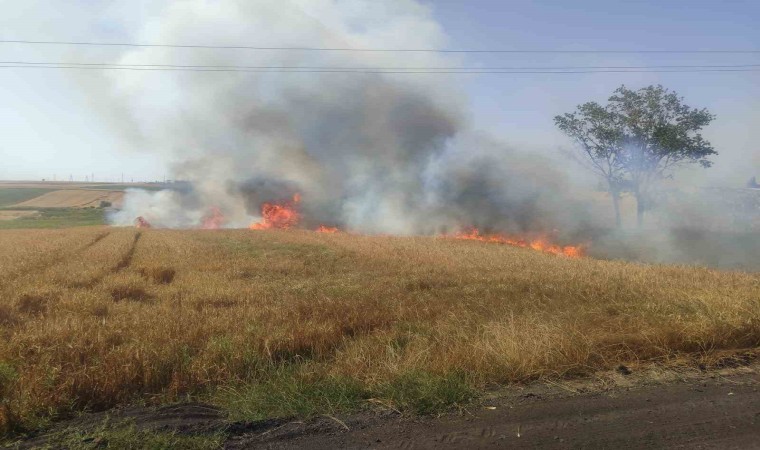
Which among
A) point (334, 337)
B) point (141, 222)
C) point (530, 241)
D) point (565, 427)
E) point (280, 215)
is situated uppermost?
point (280, 215)

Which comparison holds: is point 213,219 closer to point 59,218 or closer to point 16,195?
point 59,218

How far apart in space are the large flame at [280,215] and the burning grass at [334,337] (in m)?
30.9

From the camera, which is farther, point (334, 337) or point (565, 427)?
point (334, 337)

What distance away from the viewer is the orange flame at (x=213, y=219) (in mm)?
47844

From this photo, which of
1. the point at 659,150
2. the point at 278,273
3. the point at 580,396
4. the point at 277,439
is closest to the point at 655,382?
the point at 580,396

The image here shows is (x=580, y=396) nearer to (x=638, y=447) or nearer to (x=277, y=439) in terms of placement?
(x=638, y=447)

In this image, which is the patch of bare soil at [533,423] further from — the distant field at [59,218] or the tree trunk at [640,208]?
the distant field at [59,218]

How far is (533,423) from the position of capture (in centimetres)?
393

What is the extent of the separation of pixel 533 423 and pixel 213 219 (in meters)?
47.9

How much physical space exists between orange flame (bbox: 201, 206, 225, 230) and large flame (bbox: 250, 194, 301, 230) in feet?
17.5

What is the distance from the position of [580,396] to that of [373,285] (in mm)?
6651

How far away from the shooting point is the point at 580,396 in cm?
448

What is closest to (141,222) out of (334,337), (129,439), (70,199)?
(334,337)

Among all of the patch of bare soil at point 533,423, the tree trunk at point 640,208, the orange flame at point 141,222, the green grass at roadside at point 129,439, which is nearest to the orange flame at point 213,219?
the orange flame at point 141,222
